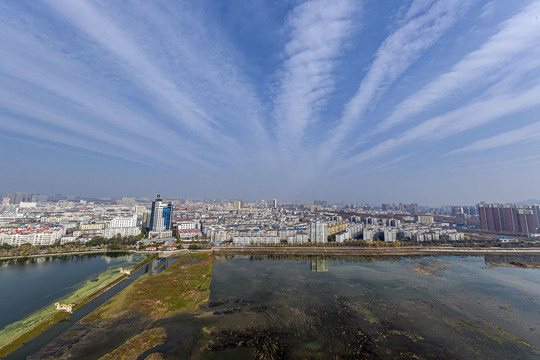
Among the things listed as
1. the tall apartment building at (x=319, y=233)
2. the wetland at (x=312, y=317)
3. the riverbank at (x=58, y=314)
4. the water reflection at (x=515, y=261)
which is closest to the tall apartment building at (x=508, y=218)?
the water reflection at (x=515, y=261)

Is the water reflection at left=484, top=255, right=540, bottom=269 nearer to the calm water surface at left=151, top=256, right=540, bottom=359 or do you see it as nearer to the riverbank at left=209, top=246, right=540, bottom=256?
the riverbank at left=209, top=246, right=540, bottom=256

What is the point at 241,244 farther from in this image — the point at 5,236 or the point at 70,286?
the point at 5,236

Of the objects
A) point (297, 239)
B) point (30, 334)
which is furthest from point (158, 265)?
point (297, 239)

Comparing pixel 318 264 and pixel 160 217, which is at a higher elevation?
pixel 160 217

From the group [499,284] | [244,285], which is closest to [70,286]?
[244,285]

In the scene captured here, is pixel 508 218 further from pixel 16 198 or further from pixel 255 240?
pixel 16 198

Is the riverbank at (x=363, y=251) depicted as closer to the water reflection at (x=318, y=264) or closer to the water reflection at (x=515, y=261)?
the water reflection at (x=515, y=261)

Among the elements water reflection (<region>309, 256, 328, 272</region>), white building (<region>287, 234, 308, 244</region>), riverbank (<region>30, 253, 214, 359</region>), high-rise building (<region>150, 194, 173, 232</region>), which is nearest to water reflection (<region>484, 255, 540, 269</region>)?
water reflection (<region>309, 256, 328, 272</region>)
